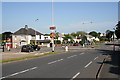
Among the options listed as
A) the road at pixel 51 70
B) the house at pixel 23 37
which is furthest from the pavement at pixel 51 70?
the house at pixel 23 37

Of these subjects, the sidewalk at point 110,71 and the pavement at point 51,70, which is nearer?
the sidewalk at point 110,71

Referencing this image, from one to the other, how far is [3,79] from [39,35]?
370 ft

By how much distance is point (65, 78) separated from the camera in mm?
13875

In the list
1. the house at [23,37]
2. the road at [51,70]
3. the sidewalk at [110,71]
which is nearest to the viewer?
the sidewalk at [110,71]

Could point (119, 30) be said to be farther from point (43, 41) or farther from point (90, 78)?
point (90, 78)

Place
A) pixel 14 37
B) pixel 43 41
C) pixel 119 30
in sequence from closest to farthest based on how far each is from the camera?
pixel 119 30, pixel 14 37, pixel 43 41

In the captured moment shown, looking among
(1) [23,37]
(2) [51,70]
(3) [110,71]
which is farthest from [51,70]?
(1) [23,37]

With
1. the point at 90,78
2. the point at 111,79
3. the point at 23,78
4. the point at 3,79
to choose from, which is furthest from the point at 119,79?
the point at 3,79

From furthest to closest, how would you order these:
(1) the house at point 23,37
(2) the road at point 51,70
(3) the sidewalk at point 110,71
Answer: (1) the house at point 23,37, (2) the road at point 51,70, (3) the sidewalk at point 110,71

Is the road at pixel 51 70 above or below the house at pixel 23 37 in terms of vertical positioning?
below

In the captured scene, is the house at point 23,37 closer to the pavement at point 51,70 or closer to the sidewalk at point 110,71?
the pavement at point 51,70

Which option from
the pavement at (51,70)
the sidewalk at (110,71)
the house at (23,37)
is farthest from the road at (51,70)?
the house at (23,37)

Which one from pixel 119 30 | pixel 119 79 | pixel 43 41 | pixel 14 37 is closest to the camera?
pixel 119 79

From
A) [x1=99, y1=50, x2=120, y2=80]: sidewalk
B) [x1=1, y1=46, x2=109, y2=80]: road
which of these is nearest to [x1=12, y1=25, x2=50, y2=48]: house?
[x1=1, y1=46, x2=109, y2=80]: road
